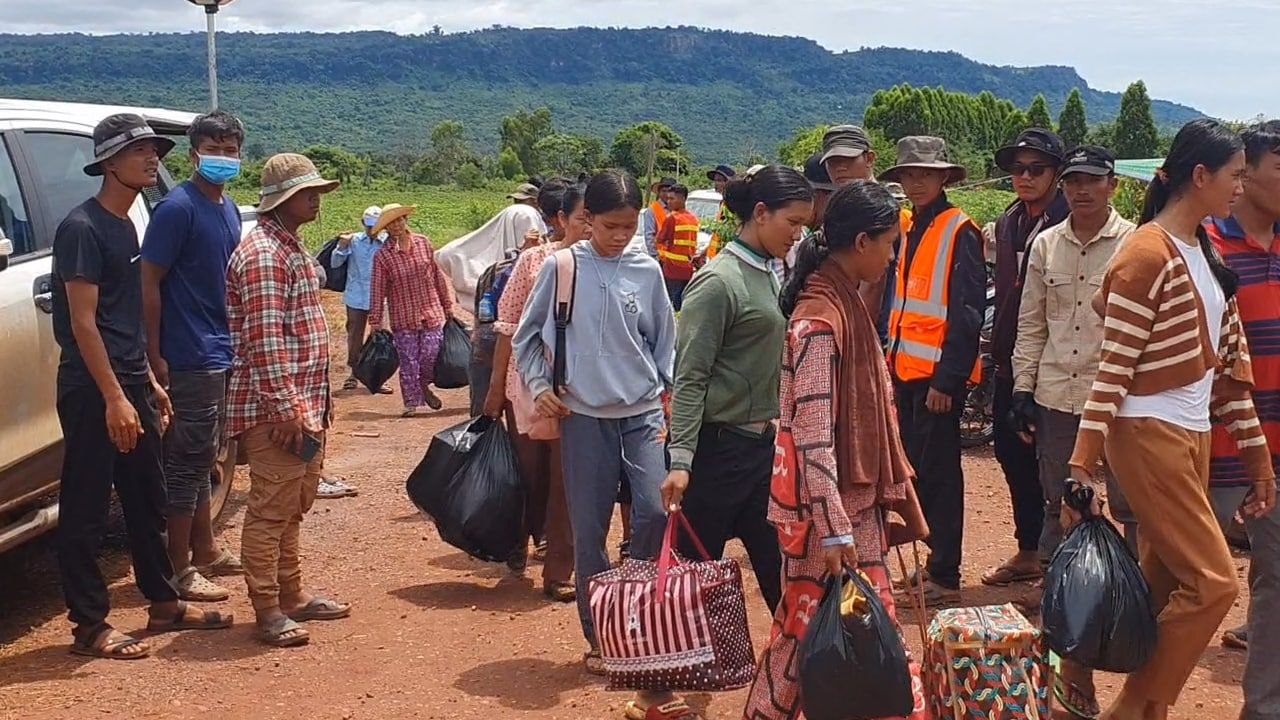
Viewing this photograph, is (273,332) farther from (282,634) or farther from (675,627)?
(675,627)

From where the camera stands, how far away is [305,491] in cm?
567

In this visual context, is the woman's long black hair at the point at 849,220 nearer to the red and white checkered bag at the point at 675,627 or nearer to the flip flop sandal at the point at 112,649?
the red and white checkered bag at the point at 675,627

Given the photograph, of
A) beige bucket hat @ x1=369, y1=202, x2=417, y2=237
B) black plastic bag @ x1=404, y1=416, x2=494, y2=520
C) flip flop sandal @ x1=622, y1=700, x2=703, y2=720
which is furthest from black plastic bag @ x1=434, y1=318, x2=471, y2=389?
flip flop sandal @ x1=622, y1=700, x2=703, y2=720

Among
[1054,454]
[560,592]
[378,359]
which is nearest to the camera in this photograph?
[1054,454]

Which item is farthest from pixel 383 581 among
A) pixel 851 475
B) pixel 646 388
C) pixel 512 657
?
pixel 851 475

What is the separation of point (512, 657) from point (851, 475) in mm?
2271

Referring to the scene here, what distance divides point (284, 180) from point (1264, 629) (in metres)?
4.04

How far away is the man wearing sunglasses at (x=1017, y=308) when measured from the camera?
235 inches

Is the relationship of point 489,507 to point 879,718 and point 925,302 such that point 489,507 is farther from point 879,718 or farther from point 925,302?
point 879,718

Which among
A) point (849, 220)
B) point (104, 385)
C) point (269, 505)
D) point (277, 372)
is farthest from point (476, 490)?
point (849, 220)

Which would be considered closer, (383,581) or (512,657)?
(512,657)

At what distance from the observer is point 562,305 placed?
502cm

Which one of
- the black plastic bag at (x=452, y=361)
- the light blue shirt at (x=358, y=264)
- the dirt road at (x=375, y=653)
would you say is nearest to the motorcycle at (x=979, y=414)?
the dirt road at (x=375, y=653)

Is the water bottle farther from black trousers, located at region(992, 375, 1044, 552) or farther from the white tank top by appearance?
the white tank top
